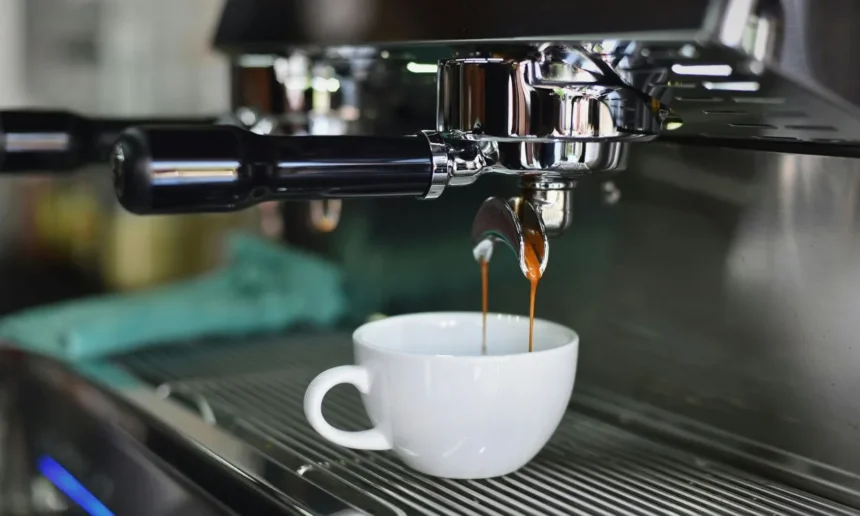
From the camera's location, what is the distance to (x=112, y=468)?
0.59 m

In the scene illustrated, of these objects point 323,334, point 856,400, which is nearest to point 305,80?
point 323,334

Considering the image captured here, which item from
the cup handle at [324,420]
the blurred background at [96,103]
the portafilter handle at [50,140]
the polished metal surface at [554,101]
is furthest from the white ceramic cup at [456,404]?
the blurred background at [96,103]

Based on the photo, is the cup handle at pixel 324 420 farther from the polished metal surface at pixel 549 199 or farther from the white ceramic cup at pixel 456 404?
the polished metal surface at pixel 549 199

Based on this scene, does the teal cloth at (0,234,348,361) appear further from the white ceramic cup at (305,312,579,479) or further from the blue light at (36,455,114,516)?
the white ceramic cup at (305,312,579,479)

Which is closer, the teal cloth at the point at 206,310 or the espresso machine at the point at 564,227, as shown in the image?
the espresso machine at the point at 564,227

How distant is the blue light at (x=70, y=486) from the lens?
1.97ft

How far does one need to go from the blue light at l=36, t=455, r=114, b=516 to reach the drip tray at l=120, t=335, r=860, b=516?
0.26 feet

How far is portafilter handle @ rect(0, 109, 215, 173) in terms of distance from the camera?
555 millimetres

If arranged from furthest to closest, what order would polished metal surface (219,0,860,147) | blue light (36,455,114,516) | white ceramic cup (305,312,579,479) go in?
blue light (36,455,114,516) → white ceramic cup (305,312,579,479) → polished metal surface (219,0,860,147)

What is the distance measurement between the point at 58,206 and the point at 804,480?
689 mm

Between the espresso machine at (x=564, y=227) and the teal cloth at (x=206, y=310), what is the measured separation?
0.09 feet

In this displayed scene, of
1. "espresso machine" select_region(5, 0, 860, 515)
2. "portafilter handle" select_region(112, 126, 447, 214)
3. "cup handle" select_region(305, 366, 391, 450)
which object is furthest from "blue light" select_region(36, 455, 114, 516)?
"portafilter handle" select_region(112, 126, 447, 214)

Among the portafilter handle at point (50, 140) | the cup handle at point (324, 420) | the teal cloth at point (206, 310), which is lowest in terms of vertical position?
the teal cloth at point (206, 310)

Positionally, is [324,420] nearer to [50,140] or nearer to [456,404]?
[456,404]
